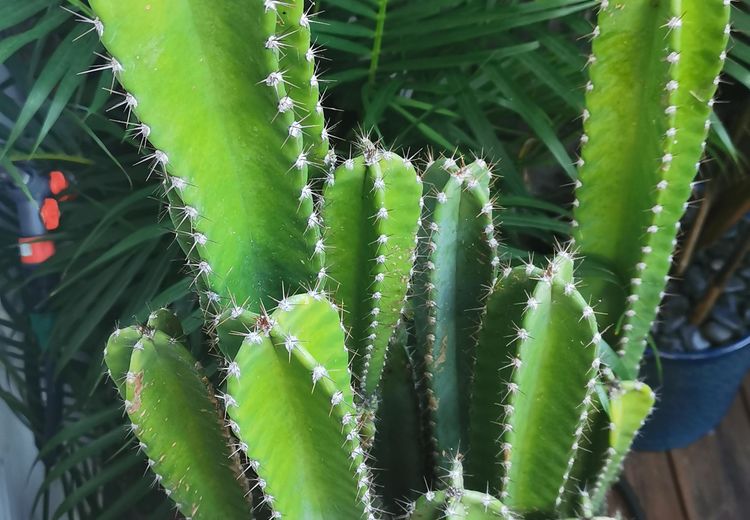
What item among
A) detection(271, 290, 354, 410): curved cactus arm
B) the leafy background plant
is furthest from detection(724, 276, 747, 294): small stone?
detection(271, 290, 354, 410): curved cactus arm

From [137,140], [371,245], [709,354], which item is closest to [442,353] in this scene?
[371,245]

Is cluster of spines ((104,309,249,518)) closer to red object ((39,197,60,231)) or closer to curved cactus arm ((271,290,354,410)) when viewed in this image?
curved cactus arm ((271,290,354,410))

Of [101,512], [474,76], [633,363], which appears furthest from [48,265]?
[633,363]

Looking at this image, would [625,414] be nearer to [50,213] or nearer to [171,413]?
[171,413]

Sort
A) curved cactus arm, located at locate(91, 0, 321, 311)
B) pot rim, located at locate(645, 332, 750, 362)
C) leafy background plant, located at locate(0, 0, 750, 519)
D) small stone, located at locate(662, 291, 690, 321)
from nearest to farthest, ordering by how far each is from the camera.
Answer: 1. curved cactus arm, located at locate(91, 0, 321, 311)
2. leafy background plant, located at locate(0, 0, 750, 519)
3. pot rim, located at locate(645, 332, 750, 362)
4. small stone, located at locate(662, 291, 690, 321)

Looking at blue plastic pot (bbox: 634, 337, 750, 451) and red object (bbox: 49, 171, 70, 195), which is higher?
red object (bbox: 49, 171, 70, 195)

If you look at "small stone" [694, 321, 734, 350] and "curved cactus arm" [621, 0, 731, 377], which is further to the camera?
"small stone" [694, 321, 734, 350]

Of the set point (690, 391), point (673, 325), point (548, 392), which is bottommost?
point (690, 391)
